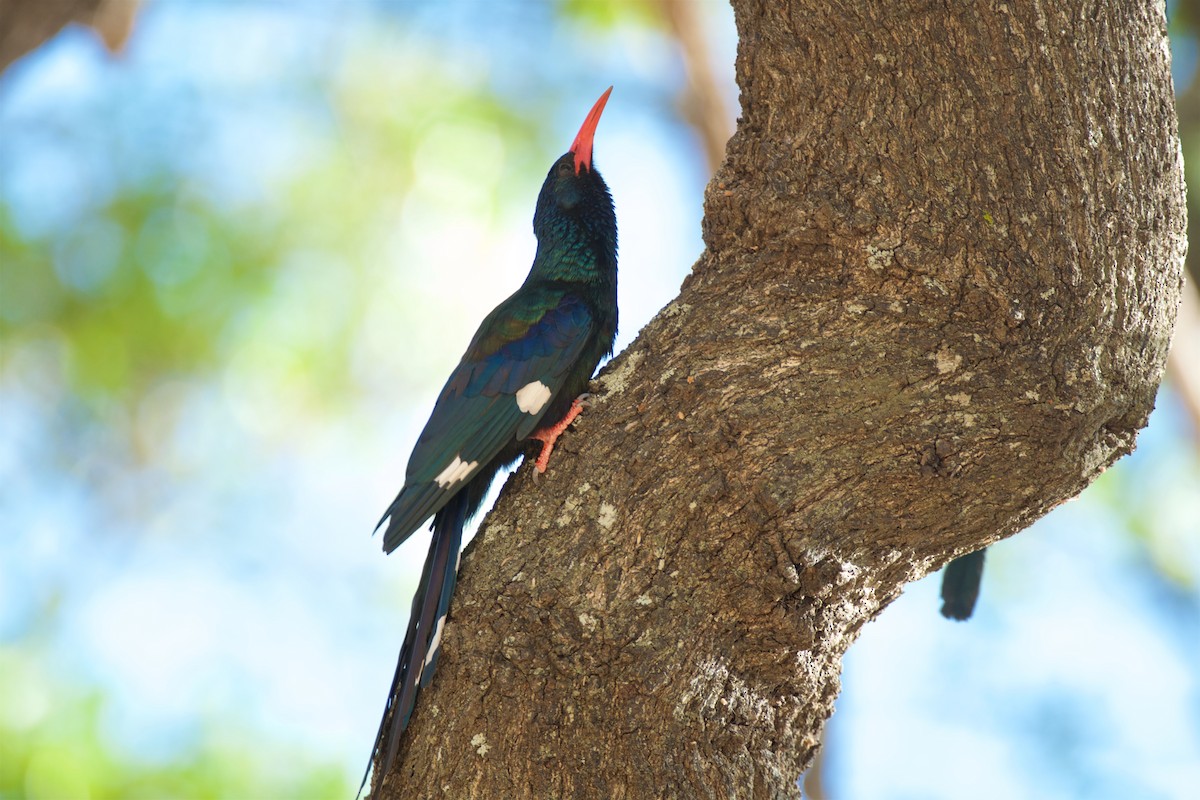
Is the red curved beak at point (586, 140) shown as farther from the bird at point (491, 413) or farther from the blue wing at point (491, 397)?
the blue wing at point (491, 397)

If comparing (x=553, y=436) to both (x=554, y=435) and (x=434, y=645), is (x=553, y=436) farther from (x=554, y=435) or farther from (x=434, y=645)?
(x=434, y=645)

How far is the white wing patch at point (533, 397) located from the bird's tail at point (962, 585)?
1.23m

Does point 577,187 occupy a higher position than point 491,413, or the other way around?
point 577,187

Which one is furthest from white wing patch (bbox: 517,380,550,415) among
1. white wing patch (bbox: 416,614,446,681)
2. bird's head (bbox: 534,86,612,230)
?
→ bird's head (bbox: 534,86,612,230)

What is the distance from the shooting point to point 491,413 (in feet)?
8.93

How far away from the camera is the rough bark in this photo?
2209mm

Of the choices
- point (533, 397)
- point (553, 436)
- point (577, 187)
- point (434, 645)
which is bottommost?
point (434, 645)

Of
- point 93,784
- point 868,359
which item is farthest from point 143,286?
point 868,359

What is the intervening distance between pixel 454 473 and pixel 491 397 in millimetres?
220

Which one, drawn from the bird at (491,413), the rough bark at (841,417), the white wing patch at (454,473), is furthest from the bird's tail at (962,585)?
the white wing patch at (454,473)

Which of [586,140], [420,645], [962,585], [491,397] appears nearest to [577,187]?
[586,140]

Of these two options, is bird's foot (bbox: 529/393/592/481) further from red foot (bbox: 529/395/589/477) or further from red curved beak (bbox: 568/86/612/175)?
red curved beak (bbox: 568/86/612/175)

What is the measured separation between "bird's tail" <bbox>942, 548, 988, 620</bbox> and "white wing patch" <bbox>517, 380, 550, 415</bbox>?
4.02 feet

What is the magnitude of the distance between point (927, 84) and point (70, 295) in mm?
5067
